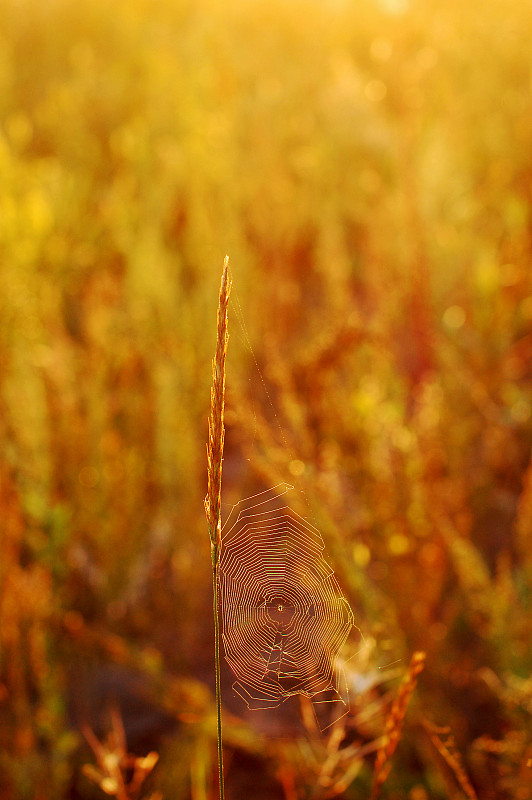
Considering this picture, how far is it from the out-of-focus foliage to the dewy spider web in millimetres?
67

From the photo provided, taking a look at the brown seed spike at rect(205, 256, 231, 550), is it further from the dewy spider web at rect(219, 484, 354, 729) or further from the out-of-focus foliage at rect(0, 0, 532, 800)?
the dewy spider web at rect(219, 484, 354, 729)

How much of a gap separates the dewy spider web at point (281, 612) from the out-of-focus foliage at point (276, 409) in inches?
2.6

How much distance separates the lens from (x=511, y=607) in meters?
1.45

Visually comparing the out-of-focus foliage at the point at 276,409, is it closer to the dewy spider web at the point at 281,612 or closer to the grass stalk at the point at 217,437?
the dewy spider web at the point at 281,612

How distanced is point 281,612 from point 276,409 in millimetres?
1010

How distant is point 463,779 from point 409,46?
2885 mm

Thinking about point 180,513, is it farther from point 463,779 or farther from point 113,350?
point 463,779

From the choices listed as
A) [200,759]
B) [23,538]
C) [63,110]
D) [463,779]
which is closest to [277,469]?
[200,759]

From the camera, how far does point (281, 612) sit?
4.01ft

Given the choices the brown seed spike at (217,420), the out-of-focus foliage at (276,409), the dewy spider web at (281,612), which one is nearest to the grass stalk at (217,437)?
the brown seed spike at (217,420)

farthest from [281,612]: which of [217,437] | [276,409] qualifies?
[276,409]

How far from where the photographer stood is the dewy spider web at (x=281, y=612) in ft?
3.52

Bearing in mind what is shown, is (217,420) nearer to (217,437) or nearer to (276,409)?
(217,437)

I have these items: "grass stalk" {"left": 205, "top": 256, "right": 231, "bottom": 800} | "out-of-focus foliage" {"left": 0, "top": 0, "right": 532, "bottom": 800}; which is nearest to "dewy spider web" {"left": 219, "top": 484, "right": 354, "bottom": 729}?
"out-of-focus foliage" {"left": 0, "top": 0, "right": 532, "bottom": 800}
